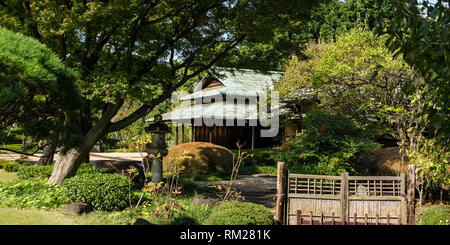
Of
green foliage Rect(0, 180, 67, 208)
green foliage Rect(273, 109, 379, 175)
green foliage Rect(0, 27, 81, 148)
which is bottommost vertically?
green foliage Rect(0, 180, 67, 208)

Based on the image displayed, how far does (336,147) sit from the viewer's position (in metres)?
8.45

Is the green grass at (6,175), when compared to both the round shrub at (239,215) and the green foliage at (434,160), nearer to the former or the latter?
the round shrub at (239,215)

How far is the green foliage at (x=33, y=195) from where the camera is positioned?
8313mm

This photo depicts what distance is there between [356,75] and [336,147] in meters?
5.97

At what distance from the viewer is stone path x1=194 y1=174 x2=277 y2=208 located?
1127 cm

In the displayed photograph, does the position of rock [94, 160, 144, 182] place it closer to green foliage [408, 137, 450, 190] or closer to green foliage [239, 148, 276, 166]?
green foliage [239, 148, 276, 166]

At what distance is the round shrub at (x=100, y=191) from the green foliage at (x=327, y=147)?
12.8 ft

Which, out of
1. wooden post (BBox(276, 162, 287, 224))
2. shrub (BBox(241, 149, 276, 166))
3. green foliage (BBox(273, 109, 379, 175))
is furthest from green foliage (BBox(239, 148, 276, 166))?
wooden post (BBox(276, 162, 287, 224))

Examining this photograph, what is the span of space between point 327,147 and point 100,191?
5449 mm

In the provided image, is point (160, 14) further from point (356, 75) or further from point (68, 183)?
point (356, 75)

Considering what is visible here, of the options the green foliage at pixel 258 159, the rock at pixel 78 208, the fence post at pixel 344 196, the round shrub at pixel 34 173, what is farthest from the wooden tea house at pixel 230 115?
the fence post at pixel 344 196

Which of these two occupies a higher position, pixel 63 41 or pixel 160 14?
pixel 160 14

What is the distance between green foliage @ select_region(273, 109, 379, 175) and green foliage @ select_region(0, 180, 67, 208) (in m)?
5.49
